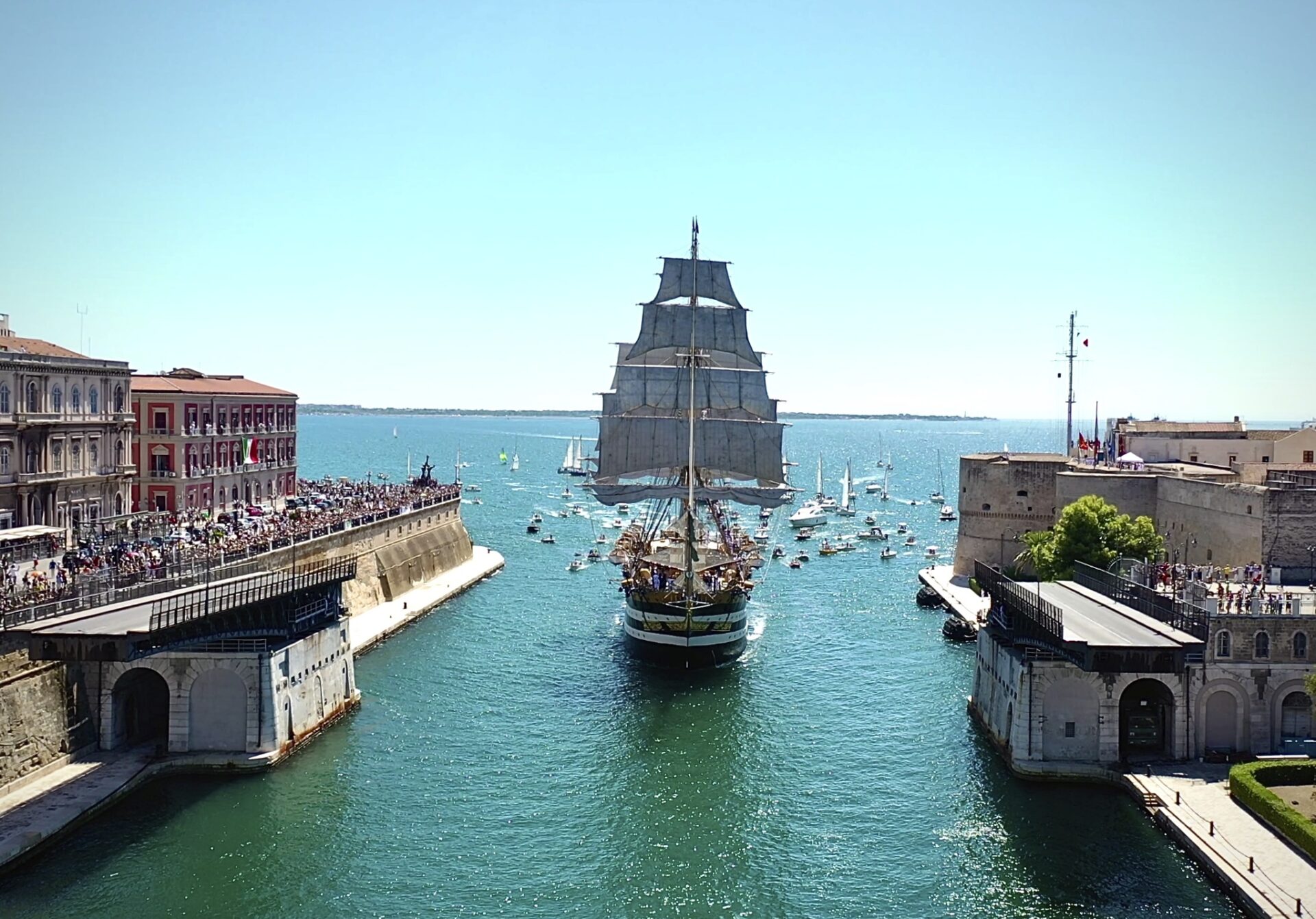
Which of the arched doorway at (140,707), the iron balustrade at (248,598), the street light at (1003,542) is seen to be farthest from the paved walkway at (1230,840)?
the street light at (1003,542)

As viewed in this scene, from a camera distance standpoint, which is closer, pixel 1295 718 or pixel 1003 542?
pixel 1295 718

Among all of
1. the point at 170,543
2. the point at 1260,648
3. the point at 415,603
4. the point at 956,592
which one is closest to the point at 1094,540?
the point at 1260,648

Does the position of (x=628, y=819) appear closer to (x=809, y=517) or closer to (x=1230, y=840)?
(x=1230, y=840)

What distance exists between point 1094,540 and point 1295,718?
57.6ft

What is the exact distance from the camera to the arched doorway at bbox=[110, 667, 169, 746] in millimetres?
36250

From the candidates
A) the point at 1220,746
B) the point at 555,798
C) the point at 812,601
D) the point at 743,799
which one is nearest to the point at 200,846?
the point at 555,798

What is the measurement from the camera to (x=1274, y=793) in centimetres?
3073

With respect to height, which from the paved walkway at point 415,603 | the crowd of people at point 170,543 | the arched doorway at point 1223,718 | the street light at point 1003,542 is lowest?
the paved walkway at point 415,603

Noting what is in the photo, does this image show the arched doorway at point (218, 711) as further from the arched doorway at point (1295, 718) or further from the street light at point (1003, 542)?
the street light at point (1003, 542)

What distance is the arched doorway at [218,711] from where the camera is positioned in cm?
3600

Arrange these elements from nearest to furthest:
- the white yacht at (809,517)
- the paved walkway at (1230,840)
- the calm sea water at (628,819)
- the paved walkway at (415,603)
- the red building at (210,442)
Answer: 1. the paved walkway at (1230,840)
2. the calm sea water at (628,819)
3. the paved walkway at (415,603)
4. the red building at (210,442)
5. the white yacht at (809,517)

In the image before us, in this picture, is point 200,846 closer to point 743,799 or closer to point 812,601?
point 743,799

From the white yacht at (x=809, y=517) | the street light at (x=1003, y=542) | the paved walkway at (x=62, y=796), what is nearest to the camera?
the paved walkway at (x=62, y=796)

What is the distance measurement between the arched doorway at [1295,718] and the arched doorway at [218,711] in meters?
33.0
